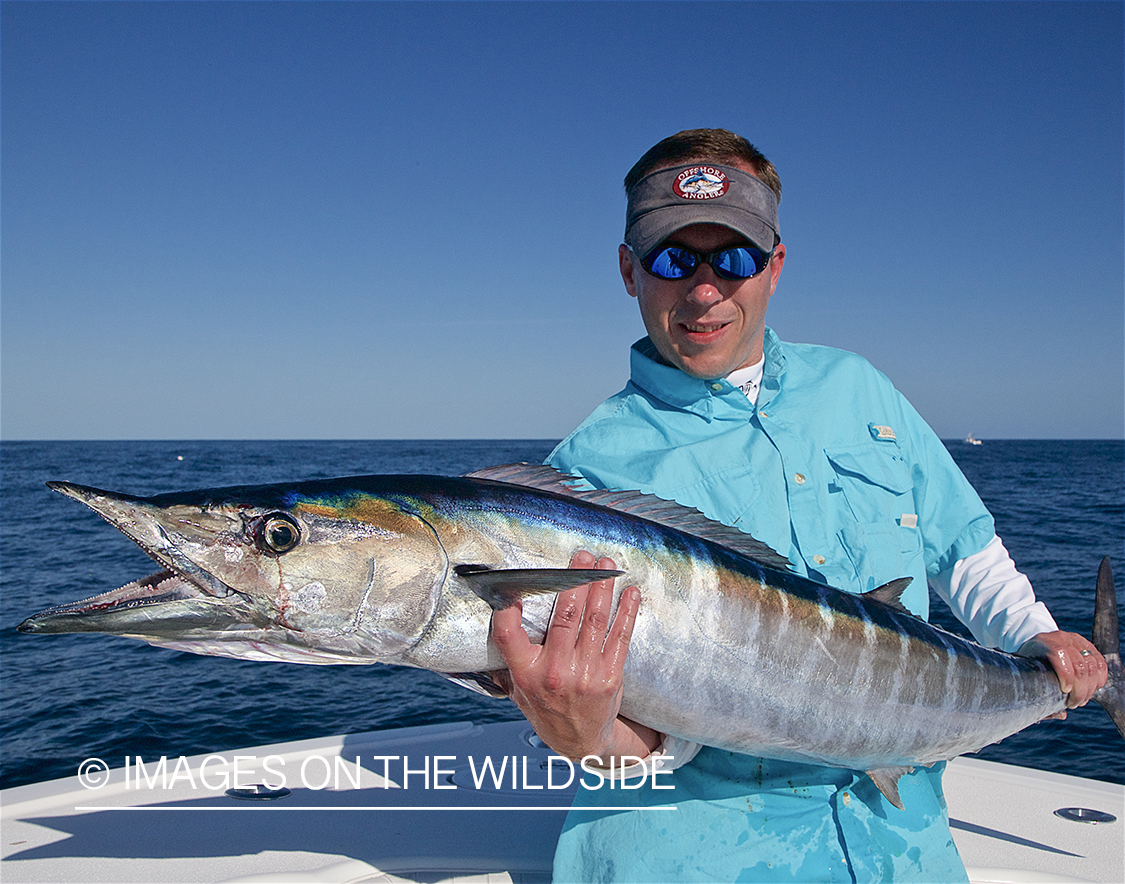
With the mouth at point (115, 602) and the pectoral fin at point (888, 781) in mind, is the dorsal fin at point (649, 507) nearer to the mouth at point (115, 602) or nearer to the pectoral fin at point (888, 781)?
the pectoral fin at point (888, 781)

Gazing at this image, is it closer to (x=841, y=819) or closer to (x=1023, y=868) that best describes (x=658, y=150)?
(x=841, y=819)

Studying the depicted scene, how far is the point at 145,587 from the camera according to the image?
1.95m

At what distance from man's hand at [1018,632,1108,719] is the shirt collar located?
1.26m

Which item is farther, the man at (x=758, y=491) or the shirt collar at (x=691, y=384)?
the shirt collar at (x=691, y=384)

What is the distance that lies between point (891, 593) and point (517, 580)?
50.8 inches

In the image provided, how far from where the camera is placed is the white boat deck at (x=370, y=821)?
380 centimetres

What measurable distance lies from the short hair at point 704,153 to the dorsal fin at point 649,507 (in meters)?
1.17

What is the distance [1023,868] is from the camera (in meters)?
3.90

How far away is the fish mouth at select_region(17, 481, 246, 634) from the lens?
185cm

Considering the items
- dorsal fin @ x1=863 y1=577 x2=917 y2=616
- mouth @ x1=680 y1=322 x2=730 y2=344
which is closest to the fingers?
dorsal fin @ x1=863 y1=577 x2=917 y2=616

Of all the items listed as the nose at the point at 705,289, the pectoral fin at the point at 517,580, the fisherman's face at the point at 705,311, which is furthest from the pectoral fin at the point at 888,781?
the nose at the point at 705,289

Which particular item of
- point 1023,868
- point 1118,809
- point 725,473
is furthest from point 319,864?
point 1118,809

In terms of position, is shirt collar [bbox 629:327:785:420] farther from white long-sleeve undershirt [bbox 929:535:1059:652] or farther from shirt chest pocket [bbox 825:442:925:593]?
white long-sleeve undershirt [bbox 929:535:1059:652]

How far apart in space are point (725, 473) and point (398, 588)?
121 centimetres
